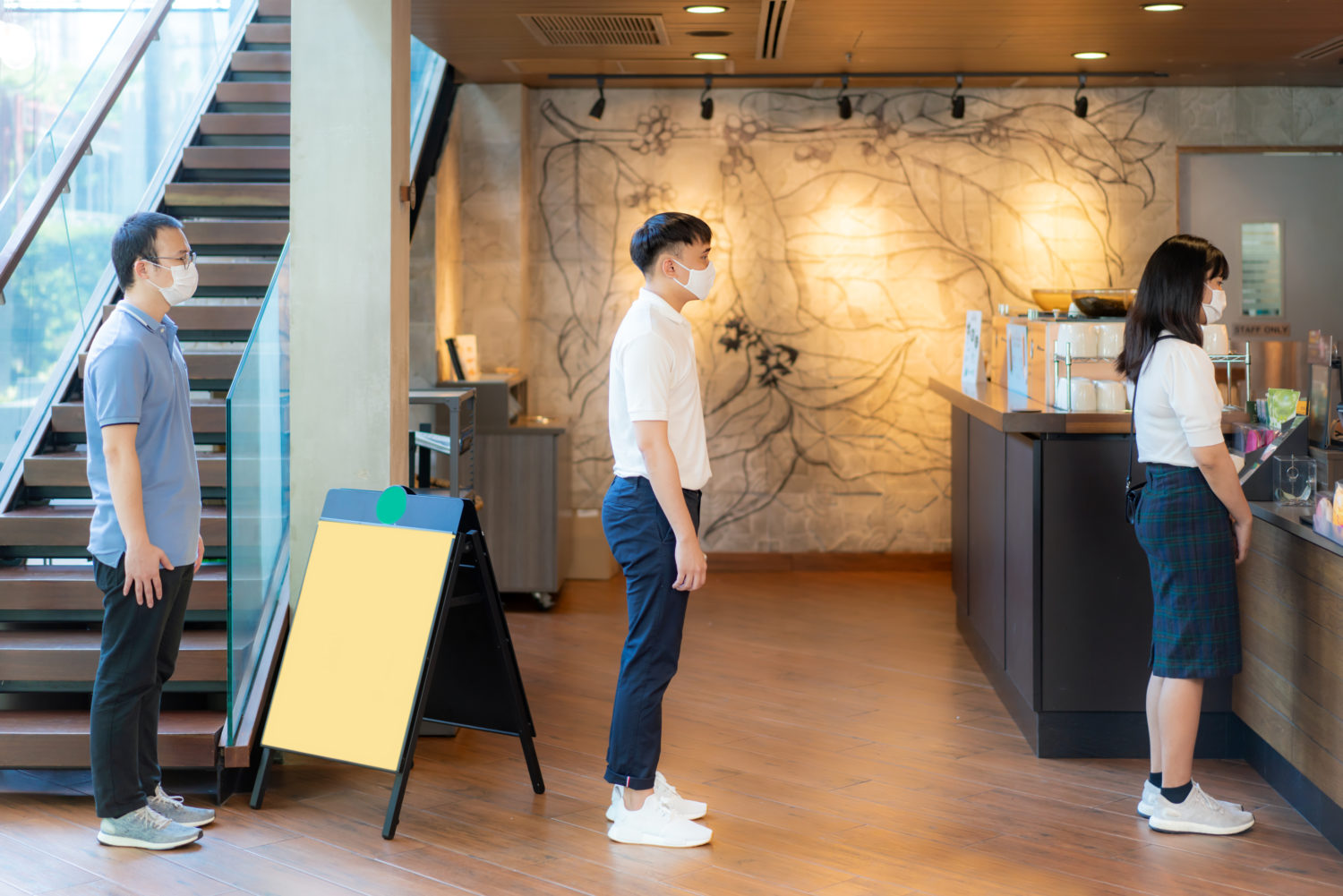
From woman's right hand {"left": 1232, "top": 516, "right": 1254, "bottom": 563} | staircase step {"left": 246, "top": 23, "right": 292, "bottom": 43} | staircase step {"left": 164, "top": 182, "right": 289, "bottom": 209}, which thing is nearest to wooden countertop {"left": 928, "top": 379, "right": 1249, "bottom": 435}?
woman's right hand {"left": 1232, "top": 516, "right": 1254, "bottom": 563}

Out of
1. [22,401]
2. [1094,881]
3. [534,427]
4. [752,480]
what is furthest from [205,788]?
[752,480]

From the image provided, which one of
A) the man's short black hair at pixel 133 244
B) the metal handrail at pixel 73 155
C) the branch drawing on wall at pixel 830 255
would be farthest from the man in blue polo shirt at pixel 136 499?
the branch drawing on wall at pixel 830 255

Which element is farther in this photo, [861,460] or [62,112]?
[861,460]

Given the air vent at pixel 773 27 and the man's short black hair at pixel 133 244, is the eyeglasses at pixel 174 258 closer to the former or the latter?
the man's short black hair at pixel 133 244

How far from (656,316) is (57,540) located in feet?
8.08

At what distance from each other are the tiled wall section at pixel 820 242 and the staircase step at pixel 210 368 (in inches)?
93.3

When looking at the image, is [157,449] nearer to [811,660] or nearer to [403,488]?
[403,488]

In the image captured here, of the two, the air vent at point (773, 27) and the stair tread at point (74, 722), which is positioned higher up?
the air vent at point (773, 27)

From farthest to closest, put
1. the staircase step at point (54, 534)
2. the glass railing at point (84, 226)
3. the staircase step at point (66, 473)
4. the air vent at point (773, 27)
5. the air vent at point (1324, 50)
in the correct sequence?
the air vent at point (1324, 50) → the air vent at point (773, 27) → the glass railing at point (84, 226) → the staircase step at point (66, 473) → the staircase step at point (54, 534)

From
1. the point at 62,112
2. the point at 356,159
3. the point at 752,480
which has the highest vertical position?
the point at 62,112

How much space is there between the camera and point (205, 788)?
12.7ft

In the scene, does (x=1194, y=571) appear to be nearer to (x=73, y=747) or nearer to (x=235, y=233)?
(x=73, y=747)

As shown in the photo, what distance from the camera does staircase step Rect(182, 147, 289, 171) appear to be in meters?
6.12

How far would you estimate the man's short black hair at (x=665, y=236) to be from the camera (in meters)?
3.35
